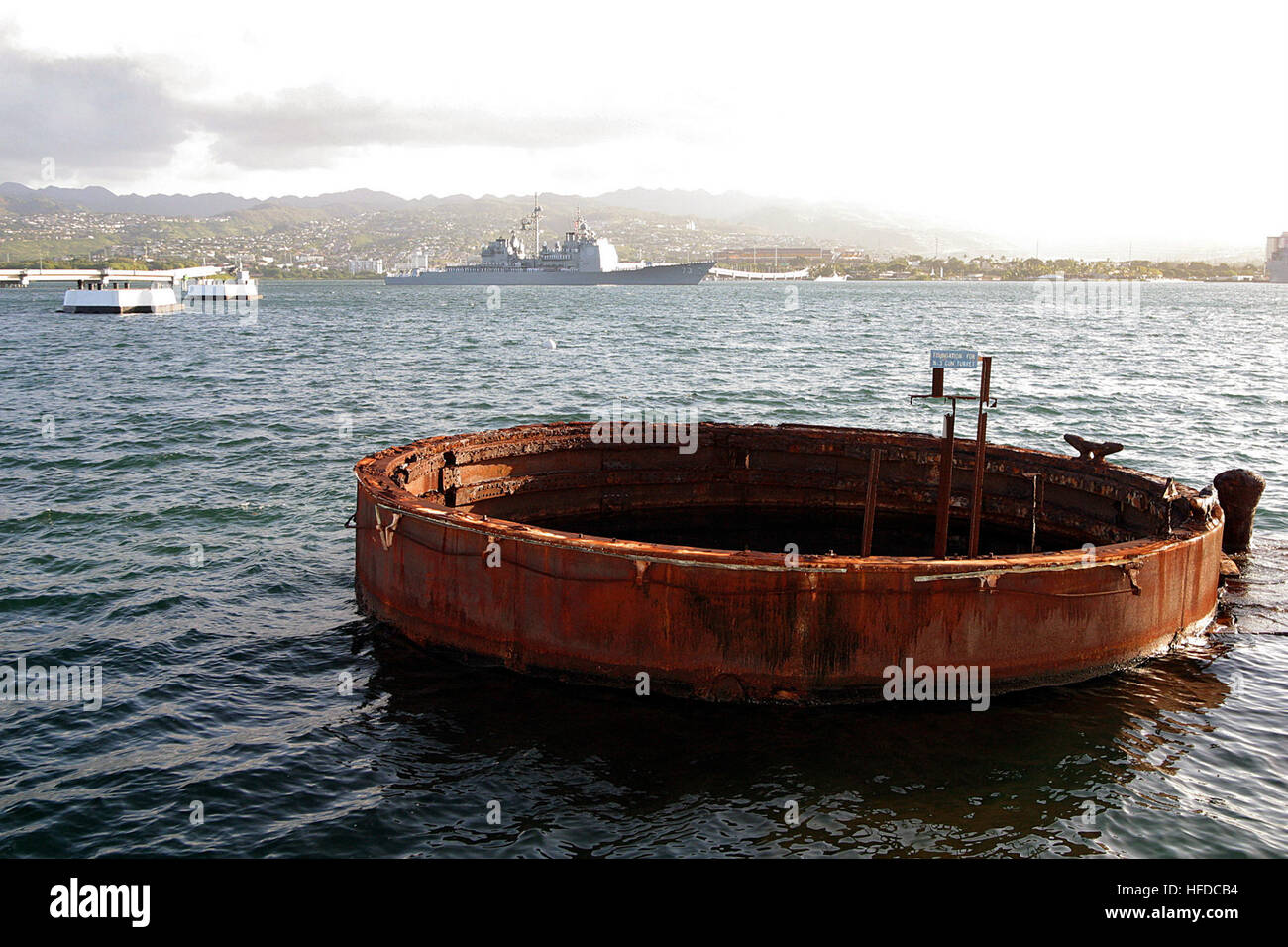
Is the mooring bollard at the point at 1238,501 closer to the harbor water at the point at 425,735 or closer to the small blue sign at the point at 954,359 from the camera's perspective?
the harbor water at the point at 425,735

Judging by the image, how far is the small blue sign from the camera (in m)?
11.5

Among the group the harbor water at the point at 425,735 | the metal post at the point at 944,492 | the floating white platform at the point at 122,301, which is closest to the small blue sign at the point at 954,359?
the metal post at the point at 944,492

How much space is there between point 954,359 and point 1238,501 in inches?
301

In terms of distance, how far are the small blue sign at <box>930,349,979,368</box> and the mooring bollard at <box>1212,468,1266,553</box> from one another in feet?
22.2

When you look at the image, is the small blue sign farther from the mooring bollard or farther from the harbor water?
the mooring bollard

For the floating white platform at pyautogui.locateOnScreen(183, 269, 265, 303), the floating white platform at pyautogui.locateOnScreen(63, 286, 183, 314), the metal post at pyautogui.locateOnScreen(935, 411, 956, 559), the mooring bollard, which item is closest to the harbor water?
the mooring bollard

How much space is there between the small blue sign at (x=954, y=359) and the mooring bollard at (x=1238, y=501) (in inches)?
267

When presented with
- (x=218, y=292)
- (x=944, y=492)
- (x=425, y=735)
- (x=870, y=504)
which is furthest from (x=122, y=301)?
(x=944, y=492)

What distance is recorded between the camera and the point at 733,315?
10200 cm

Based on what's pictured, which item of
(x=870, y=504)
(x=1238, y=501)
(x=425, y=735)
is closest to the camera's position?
(x=425, y=735)

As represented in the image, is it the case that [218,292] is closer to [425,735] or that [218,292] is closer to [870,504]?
[870,504]

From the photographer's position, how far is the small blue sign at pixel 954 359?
1152 centimetres

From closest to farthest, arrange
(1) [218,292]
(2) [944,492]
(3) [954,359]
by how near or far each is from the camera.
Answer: (3) [954,359] < (2) [944,492] < (1) [218,292]

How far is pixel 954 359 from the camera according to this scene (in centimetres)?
1167
